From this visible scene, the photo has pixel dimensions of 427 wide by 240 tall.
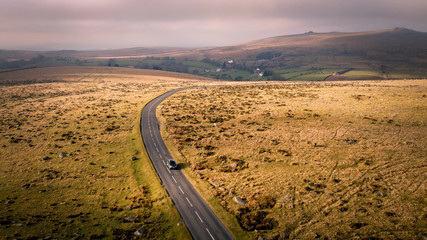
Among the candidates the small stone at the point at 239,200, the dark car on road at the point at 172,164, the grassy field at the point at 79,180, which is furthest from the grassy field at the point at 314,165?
the grassy field at the point at 79,180

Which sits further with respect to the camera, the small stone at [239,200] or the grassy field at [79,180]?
the small stone at [239,200]

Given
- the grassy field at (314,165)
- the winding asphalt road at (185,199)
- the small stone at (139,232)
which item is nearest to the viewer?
the small stone at (139,232)

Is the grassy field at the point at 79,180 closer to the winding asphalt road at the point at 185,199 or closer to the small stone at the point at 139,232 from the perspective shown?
the small stone at the point at 139,232

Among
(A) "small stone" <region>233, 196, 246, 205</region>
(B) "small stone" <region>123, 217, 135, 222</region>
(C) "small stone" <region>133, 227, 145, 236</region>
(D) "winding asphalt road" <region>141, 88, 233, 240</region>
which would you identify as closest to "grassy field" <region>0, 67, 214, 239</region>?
(B) "small stone" <region>123, 217, 135, 222</region>

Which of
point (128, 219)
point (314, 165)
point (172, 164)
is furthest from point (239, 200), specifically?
point (314, 165)

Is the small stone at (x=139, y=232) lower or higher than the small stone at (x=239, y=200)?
higher

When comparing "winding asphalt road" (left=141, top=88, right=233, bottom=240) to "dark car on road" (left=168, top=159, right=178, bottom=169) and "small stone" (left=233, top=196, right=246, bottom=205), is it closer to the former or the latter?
"dark car on road" (left=168, top=159, right=178, bottom=169)

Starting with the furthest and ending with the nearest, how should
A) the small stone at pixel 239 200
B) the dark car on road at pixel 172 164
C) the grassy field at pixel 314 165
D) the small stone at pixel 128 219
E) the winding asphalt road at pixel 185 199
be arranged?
the dark car on road at pixel 172 164, the small stone at pixel 239 200, the small stone at pixel 128 219, the winding asphalt road at pixel 185 199, the grassy field at pixel 314 165

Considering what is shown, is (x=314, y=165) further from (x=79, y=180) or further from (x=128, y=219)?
(x=79, y=180)
